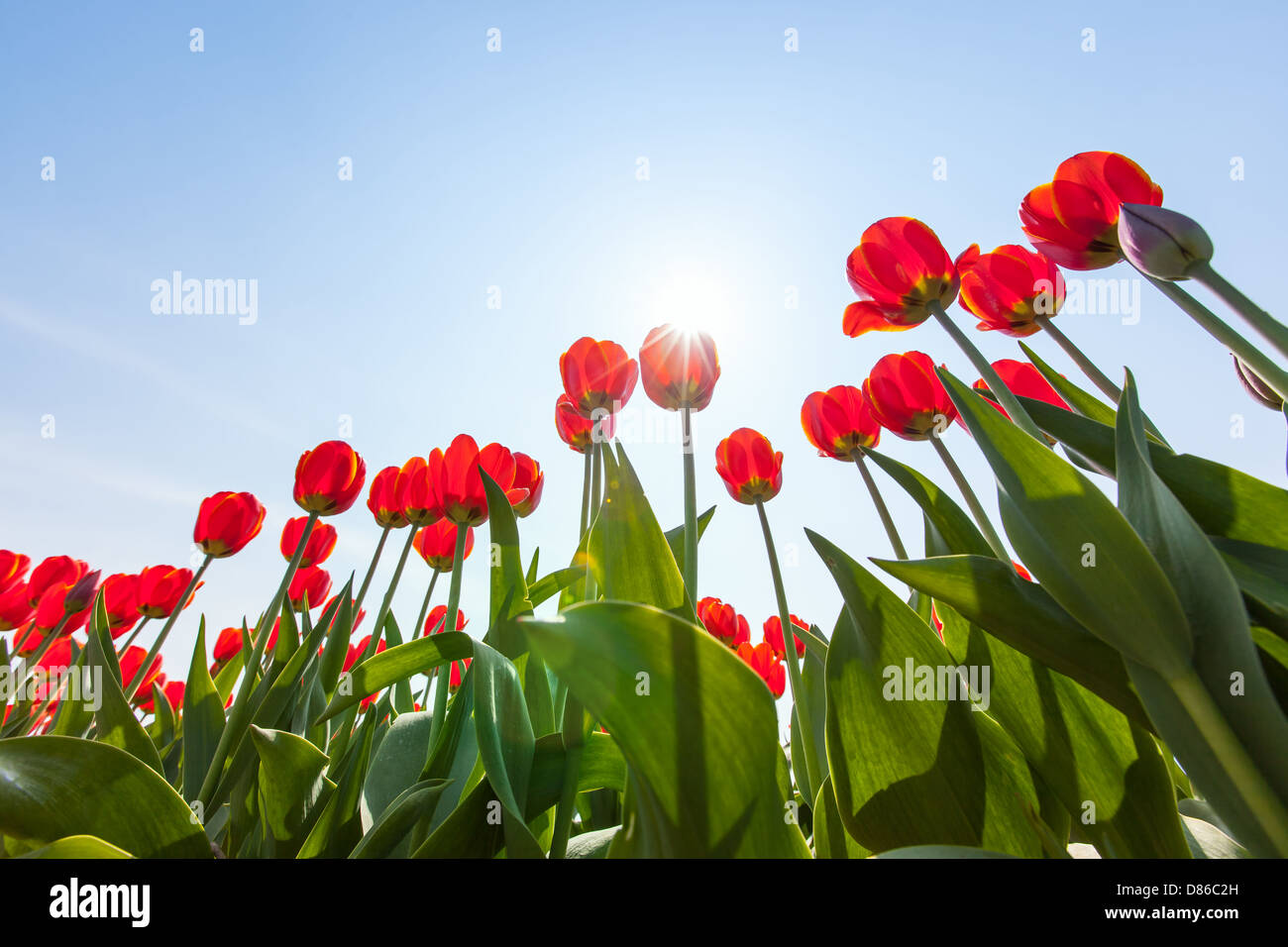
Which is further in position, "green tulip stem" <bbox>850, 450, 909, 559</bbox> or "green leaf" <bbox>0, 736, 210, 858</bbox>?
"green tulip stem" <bbox>850, 450, 909, 559</bbox>

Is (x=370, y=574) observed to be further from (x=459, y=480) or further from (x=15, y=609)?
(x=15, y=609)

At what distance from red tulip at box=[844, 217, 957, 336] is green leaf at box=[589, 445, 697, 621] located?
643mm

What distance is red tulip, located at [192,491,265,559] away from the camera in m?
1.74

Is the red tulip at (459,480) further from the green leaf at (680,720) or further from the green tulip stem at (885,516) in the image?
the green leaf at (680,720)

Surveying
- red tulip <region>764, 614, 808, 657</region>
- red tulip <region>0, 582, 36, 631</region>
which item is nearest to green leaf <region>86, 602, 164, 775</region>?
red tulip <region>764, 614, 808, 657</region>

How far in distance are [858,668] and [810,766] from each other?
51 cm

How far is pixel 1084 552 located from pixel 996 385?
0.31m

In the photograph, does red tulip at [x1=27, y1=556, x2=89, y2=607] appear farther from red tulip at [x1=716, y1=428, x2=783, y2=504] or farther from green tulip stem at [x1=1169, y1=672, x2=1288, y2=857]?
green tulip stem at [x1=1169, y1=672, x2=1288, y2=857]

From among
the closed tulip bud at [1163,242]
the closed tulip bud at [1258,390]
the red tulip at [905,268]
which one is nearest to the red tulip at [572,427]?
the red tulip at [905,268]

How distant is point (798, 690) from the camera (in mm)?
1185

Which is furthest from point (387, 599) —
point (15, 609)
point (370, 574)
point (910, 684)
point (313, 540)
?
point (15, 609)

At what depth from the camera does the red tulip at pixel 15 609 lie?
2.40m
